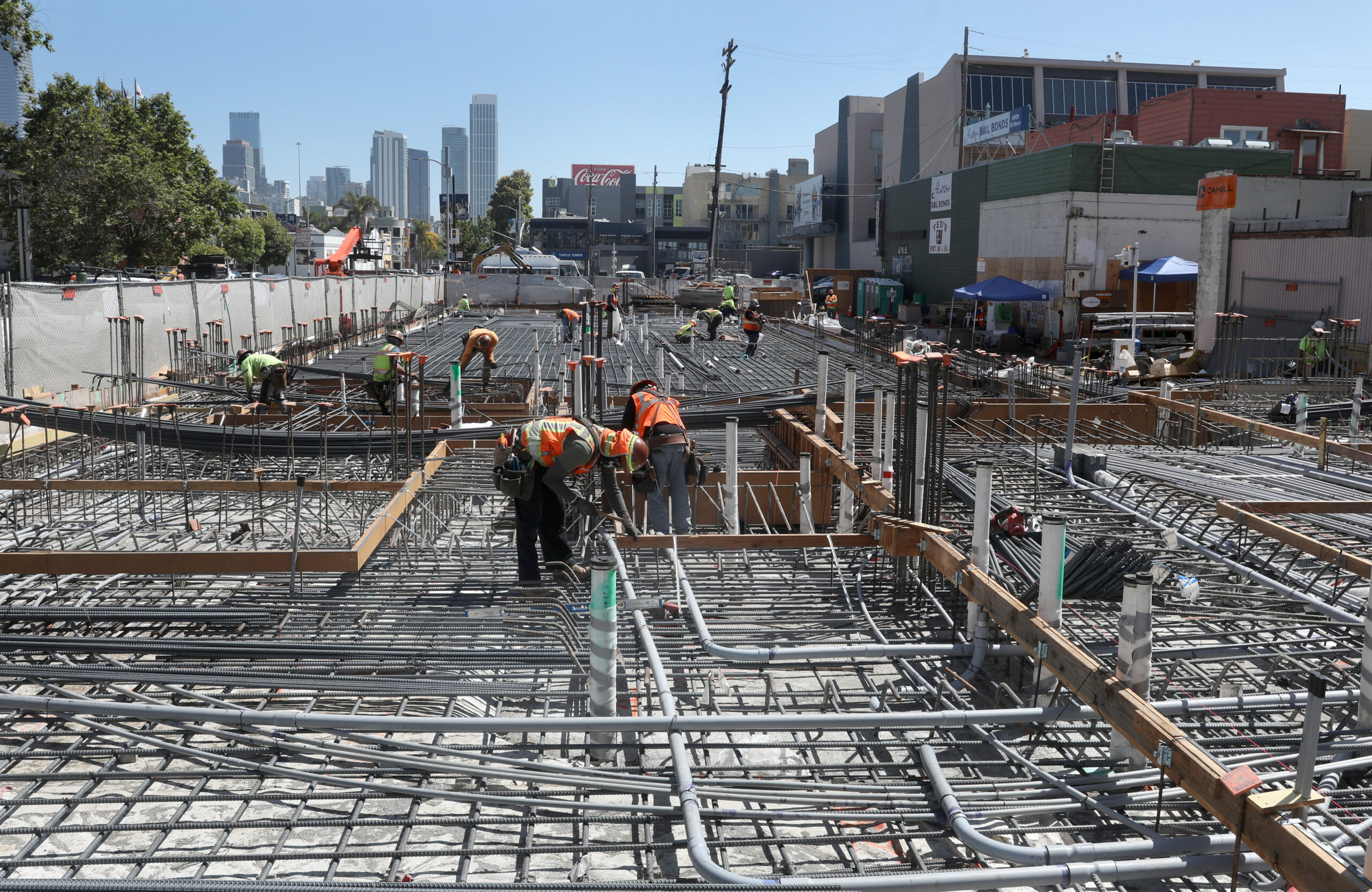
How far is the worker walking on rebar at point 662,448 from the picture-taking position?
8977 millimetres

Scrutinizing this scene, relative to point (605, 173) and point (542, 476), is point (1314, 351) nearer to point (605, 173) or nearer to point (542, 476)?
point (542, 476)

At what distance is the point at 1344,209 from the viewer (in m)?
25.1

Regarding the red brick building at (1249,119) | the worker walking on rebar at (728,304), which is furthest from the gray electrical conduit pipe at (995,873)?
the red brick building at (1249,119)

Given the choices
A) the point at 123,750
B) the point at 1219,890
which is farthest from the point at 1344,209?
the point at 123,750

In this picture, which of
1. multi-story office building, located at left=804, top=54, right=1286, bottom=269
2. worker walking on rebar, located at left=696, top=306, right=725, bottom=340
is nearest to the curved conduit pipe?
worker walking on rebar, located at left=696, top=306, right=725, bottom=340

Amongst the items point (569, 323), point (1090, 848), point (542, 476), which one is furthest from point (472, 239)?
point (1090, 848)

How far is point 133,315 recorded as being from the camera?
16.7 meters

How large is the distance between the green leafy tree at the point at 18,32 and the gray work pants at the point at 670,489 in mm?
20555

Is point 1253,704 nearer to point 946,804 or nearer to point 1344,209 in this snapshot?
point 946,804

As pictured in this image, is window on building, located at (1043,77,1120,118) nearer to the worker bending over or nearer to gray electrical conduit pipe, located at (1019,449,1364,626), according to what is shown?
the worker bending over

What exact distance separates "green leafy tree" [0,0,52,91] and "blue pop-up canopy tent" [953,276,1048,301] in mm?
21874

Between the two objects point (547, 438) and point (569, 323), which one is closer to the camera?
point (547, 438)

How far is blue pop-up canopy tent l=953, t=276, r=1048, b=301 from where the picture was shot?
2544cm

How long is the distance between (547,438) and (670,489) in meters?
2.29
